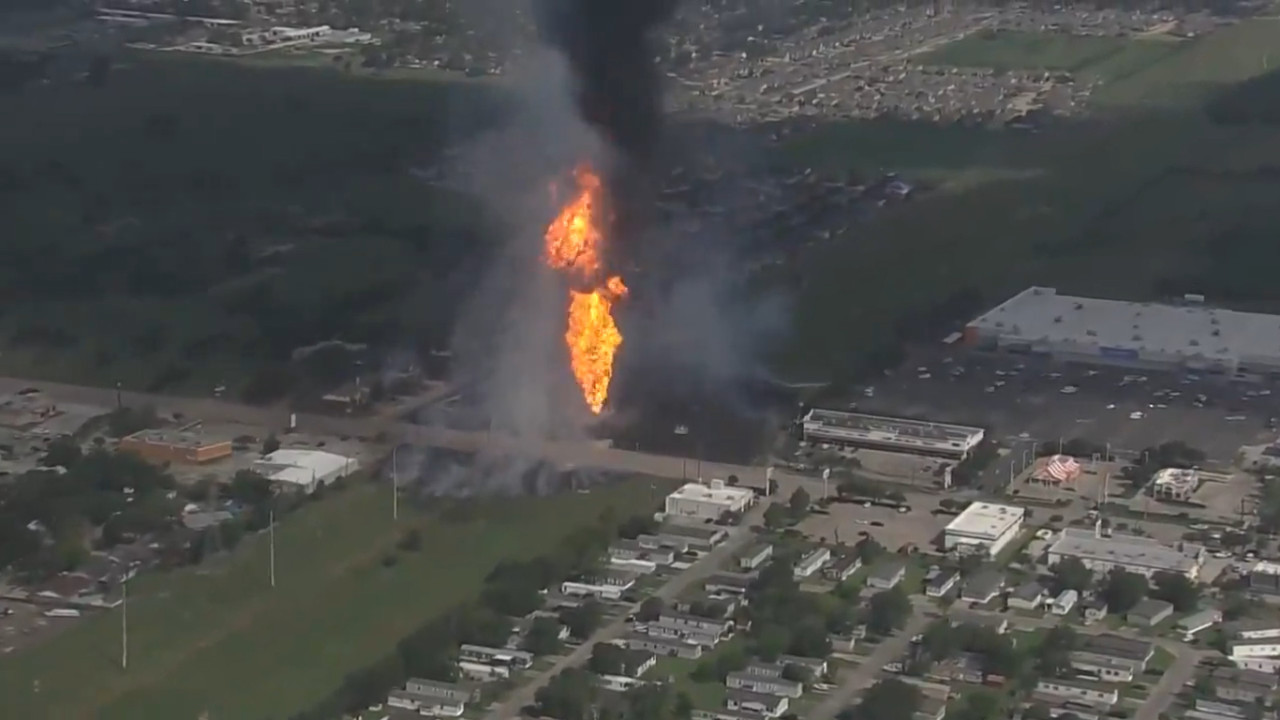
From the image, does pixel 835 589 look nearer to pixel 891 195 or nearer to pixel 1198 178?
pixel 891 195

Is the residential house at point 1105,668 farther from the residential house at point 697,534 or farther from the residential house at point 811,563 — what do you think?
the residential house at point 697,534

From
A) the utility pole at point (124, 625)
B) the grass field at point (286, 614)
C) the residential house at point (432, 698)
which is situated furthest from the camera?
the utility pole at point (124, 625)

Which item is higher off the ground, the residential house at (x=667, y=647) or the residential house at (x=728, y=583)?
the residential house at (x=728, y=583)

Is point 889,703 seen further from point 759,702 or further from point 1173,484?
point 1173,484

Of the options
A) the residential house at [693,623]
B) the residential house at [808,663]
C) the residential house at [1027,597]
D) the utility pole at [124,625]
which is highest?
the residential house at [1027,597]

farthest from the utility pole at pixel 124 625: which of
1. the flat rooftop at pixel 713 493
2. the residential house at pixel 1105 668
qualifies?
the residential house at pixel 1105 668

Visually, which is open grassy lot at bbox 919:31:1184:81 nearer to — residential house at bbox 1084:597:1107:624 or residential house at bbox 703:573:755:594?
residential house at bbox 1084:597:1107:624

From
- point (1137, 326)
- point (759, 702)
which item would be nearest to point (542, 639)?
point (759, 702)

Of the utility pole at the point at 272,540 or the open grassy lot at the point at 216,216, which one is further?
the open grassy lot at the point at 216,216

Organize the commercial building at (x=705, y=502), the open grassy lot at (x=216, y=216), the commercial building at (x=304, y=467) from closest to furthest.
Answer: the commercial building at (x=705, y=502) → the commercial building at (x=304, y=467) → the open grassy lot at (x=216, y=216)
